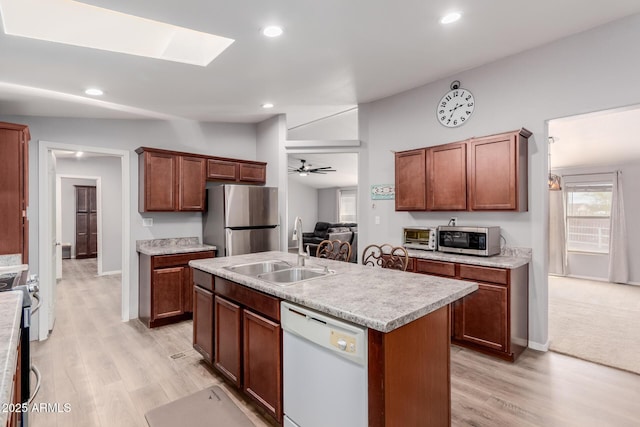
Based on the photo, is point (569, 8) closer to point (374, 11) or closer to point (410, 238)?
point (374, 11)

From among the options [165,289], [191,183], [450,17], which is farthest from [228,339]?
[450,17]

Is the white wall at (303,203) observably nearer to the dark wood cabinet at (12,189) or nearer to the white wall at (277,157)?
the white wall at (277,157)

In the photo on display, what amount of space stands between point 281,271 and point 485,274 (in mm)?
1823

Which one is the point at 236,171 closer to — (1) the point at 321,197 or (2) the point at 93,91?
(2) the point at 93,91

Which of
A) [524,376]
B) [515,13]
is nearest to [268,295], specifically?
[524,376]

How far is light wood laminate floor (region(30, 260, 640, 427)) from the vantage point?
6.88 feet

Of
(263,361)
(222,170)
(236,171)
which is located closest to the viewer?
(263,361)

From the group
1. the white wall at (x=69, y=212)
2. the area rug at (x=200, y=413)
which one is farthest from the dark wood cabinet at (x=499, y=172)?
the white wall at (x=69, y=212)

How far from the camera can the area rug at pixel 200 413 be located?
1986mm

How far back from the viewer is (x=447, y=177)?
11.4 ft

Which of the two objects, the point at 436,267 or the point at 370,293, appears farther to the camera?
the point at 436,267

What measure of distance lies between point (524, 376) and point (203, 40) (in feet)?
12.5

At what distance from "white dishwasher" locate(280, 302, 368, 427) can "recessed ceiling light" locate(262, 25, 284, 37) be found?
6.24ft

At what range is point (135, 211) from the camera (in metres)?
4.10
